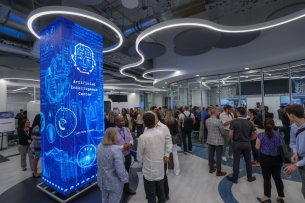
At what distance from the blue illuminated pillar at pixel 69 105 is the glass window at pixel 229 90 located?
5799 millimetres

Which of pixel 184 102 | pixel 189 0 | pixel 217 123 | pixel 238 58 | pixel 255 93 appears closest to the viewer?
pixel 189 0

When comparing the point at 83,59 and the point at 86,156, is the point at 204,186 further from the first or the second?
the point at 83,59

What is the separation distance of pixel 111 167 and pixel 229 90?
6.68 m

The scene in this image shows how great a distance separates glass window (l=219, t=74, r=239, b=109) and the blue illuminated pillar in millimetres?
5799

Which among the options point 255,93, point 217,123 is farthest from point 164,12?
point 255,93

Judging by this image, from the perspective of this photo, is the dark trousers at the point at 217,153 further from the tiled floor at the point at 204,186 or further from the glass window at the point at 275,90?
the glass window at the point at 275,90

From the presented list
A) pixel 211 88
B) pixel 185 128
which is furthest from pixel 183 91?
pixel 185 128

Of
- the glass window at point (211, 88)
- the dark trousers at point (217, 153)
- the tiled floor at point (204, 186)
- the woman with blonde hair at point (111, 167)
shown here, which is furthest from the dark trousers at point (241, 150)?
the glass window at point (211, 88)

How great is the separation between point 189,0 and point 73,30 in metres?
2.54

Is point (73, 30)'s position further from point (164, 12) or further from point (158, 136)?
point (158, 136)

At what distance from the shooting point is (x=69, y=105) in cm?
302

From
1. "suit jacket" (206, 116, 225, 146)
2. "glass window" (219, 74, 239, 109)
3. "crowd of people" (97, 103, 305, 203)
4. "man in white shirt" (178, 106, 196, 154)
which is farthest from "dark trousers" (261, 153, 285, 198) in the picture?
"glass window" (219, 74, 239, 109)

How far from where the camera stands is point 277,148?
2664 millimetres

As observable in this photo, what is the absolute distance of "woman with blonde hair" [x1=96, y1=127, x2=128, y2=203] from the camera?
6.77 feet
